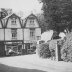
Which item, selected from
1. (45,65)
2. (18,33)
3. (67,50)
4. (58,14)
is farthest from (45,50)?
(18,33)

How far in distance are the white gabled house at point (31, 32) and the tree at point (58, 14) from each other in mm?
14145

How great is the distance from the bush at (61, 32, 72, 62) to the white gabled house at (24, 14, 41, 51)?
90.0 ft

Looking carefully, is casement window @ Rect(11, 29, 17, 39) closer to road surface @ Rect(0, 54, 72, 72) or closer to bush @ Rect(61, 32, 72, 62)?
road surface @ Rect(0, 54, 72, 72)

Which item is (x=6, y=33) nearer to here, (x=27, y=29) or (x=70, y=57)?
(x=27, y=29)

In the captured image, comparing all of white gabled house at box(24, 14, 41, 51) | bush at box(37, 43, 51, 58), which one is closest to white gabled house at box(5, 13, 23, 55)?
white gabled house at box(24, 14, 41, 51)

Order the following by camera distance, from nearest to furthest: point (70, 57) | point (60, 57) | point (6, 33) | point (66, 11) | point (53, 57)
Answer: point (70, 57) < point (60, 57) < point (53, 57) < point (66, 11) < point (6, 33)

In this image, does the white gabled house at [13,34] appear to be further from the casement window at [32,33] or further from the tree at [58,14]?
the tree at [58,14]

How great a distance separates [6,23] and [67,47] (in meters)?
28.8

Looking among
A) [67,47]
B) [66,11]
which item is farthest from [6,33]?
[67,47]

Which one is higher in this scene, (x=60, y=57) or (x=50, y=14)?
(x=50, y=14)

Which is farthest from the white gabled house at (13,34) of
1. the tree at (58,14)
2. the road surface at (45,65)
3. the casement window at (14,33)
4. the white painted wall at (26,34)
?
the road surface at (45,65)

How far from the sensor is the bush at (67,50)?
20.9 metres

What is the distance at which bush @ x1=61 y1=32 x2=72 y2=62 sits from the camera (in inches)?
823

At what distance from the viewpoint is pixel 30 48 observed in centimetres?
4922
